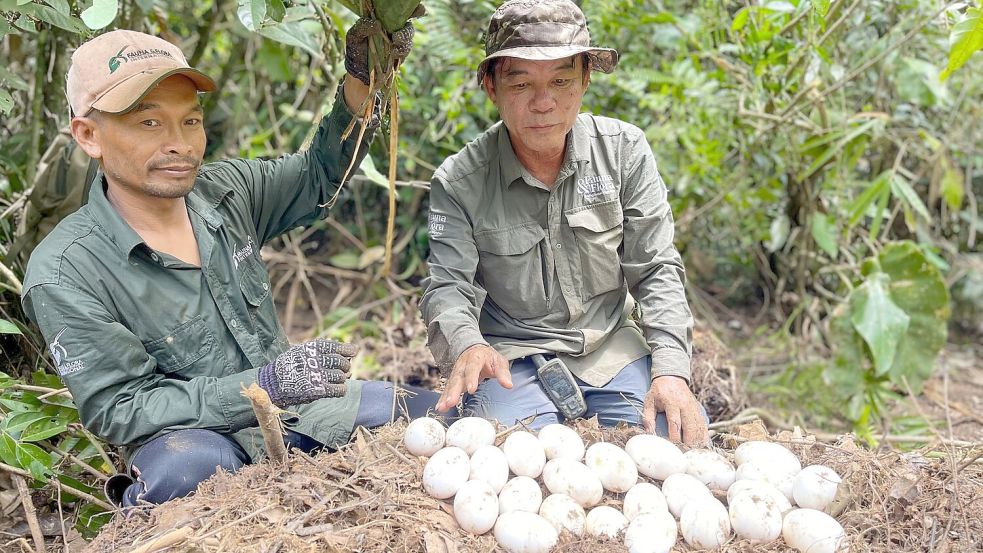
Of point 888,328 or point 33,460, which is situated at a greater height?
point 33,460

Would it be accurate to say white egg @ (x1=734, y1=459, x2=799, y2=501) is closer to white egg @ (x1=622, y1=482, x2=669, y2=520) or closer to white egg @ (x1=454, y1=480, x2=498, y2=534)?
white egg @ (x1=622, y1=482, x2=669, y2=520)

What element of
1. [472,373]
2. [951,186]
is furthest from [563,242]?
[951,186]

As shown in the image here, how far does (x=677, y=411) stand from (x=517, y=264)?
728 mm

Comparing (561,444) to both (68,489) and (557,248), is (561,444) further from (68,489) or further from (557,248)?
(68,489)

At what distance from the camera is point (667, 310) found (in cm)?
263

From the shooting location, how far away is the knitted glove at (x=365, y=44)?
2146 millimetres

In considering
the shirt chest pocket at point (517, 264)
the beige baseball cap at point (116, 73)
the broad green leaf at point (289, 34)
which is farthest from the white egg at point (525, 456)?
the broad green leaf at point (289, 34)

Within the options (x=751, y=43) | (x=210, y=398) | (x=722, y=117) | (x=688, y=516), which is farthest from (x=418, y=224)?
(x=688, y=516)

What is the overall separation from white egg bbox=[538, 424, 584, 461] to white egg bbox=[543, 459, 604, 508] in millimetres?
91

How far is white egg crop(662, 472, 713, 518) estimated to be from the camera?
1982 mm

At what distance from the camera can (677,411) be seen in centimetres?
234

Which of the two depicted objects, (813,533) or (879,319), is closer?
(813,533)

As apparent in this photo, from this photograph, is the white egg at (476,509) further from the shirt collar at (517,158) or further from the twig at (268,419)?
the shirt collar at (517,158)

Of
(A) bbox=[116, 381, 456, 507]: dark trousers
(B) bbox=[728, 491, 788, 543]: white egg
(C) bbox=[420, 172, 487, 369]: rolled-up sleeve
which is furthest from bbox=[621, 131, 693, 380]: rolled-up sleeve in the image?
(A) bbox=[116, 381, 456, 507]: dark trousers
